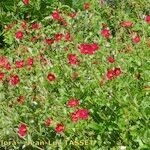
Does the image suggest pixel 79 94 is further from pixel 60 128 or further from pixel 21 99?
pixel 60 128

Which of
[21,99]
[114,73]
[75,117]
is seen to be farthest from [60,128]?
[21,99]

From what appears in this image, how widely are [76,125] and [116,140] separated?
38 centimetres

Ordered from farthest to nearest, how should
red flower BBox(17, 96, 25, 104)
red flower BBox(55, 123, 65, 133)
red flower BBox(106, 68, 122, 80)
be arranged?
red flower BBox(17, 96, 25, 104)
red flower BBox(55, 123, 65, 133)
red flower BBox(106, 68, 122, 80)

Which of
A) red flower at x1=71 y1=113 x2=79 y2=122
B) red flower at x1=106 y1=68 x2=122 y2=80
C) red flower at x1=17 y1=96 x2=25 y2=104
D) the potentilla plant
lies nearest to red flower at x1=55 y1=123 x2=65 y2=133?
the potentilla plant

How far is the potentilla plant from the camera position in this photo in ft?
13.0

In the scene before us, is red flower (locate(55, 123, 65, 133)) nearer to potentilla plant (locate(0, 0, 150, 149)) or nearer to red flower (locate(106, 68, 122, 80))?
potentilla plant (locate(0, 0, 150, 149))

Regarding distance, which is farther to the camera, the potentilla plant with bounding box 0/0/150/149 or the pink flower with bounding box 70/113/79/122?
the potentilla plant with bounding box 0/0/150/149

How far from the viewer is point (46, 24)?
23.8 feet

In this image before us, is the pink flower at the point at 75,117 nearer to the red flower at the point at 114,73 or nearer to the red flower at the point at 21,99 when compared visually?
the red flower at the point at 114,73

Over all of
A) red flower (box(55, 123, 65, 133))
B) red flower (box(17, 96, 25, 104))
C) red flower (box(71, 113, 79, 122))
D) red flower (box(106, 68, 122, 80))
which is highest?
red flower (box(106, 68, 122, 80))

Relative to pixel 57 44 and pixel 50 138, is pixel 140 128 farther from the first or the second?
pixel 57 44

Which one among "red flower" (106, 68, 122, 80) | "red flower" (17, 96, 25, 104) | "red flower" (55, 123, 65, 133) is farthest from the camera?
"red flower" (17, 96, 25, 104)

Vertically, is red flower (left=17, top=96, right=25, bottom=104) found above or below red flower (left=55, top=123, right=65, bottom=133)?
below

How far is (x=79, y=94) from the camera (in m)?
4.59
